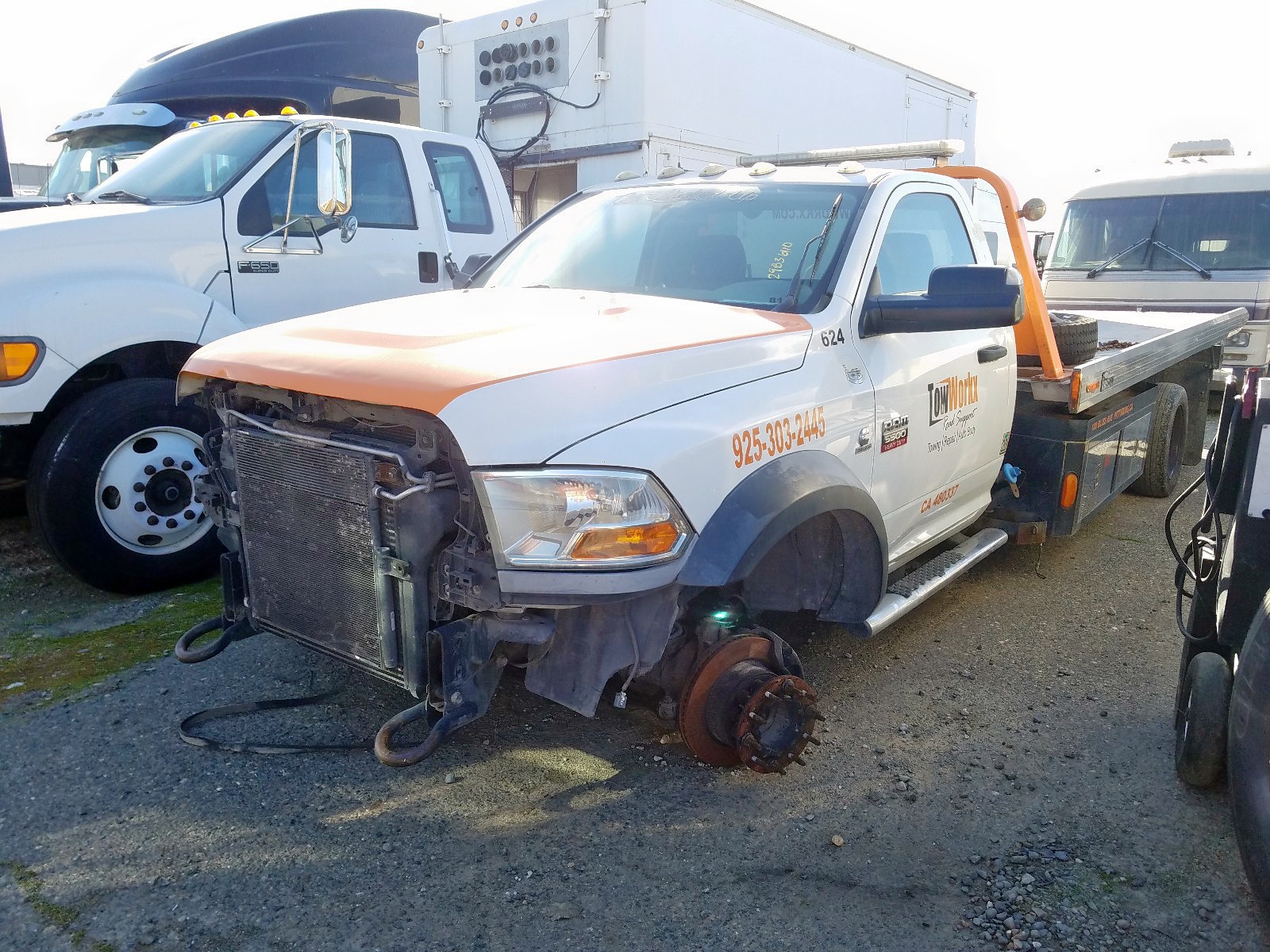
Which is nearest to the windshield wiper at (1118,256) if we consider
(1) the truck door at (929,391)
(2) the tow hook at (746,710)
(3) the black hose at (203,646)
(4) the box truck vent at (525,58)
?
(4) the box truck vent at (525,58)

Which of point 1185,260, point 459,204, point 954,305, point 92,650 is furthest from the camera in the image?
point 1185,260

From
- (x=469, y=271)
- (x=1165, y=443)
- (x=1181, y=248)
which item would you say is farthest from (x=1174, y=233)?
(x=469, y=271)

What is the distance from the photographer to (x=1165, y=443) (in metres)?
6.87

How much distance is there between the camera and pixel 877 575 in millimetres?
3666

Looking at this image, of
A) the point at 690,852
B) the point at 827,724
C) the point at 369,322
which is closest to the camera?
the point at 690,852

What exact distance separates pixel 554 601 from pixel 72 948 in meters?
1.43

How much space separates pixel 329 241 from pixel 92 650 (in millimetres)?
2492

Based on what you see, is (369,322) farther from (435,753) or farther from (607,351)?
(435,753)

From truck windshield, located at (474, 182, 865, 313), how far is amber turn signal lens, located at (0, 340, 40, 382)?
77.5 inches

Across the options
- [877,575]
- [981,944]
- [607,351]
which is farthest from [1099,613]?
[607,351]

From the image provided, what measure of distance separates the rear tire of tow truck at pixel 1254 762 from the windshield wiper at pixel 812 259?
175 centimetres

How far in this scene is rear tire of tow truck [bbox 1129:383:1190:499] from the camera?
6.77 meters

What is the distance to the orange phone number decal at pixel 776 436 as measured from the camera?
10.0ft

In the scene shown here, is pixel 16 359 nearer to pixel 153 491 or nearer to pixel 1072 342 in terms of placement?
pixel 153 491
